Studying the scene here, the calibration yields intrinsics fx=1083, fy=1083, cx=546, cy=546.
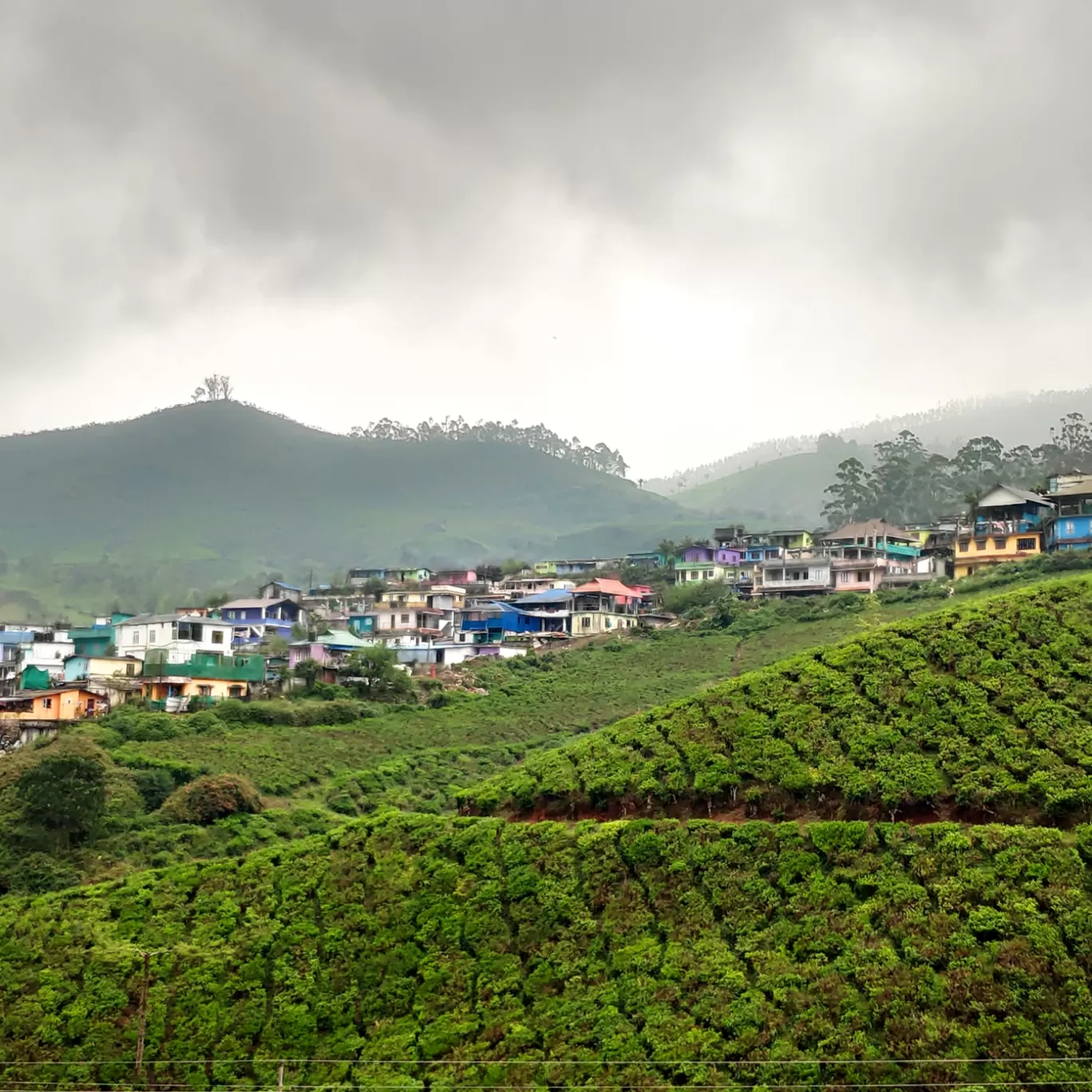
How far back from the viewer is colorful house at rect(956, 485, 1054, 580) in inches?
2370

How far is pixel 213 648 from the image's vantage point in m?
56.5

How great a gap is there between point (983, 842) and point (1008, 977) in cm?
278

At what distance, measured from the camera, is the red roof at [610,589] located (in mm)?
70375

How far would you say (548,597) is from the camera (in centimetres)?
7200

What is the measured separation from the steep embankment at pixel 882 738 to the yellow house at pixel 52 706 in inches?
1063

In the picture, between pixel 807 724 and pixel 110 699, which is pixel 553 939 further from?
pixel 110 699

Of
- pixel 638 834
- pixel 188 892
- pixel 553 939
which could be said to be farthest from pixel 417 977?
pixel 188 892

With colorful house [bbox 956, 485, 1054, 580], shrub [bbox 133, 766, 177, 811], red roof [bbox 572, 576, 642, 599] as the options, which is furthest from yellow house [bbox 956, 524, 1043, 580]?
shrub [bbox 133, 766, 177, 811]

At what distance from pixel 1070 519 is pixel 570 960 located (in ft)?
156

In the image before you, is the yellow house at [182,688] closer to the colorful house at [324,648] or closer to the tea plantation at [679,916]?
the colorful house at [324,648]

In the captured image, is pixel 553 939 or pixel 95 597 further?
pixel 95 597

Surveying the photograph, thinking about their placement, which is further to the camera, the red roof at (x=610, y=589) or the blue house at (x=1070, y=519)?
the red roof at (x=610, y=589)

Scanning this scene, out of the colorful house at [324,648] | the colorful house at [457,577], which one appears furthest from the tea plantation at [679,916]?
the colorful house at [457,577]

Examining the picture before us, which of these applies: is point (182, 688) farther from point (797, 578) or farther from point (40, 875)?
point (797, 578)
